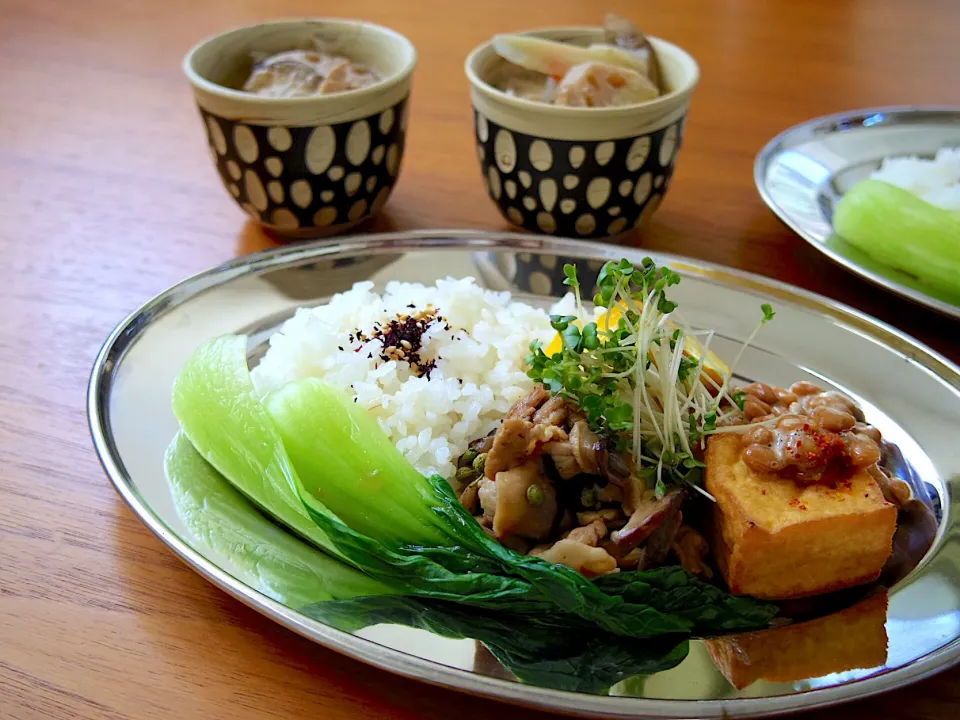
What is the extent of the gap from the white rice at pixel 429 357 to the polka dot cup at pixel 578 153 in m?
0.35

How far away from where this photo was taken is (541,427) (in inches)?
56.1

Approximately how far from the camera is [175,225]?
2.45 metres

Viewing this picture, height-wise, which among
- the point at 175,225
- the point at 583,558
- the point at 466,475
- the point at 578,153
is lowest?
the point at 175,225

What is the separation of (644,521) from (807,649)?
281mm

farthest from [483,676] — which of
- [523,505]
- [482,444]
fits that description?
[482,444]

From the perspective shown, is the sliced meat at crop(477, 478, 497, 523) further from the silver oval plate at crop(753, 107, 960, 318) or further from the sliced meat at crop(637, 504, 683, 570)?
the silver oval plate at crop(753, 107, 960, 318)

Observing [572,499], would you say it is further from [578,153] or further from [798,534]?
[578,153]

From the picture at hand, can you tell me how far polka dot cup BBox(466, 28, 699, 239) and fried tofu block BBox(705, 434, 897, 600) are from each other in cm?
95

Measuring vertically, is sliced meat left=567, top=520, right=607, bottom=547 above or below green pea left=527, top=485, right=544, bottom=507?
below

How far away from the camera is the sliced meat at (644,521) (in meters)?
1.32

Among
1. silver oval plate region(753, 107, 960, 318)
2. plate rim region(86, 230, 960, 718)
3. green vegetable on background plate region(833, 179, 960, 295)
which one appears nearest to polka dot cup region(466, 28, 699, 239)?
plate rim region(86, 230, 960, 718)

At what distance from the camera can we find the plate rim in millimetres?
1046

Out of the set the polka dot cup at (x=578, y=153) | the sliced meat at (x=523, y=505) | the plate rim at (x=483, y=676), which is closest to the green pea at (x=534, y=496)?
the sliced meat at (x=523, y=505)

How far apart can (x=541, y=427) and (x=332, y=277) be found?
0.77m
